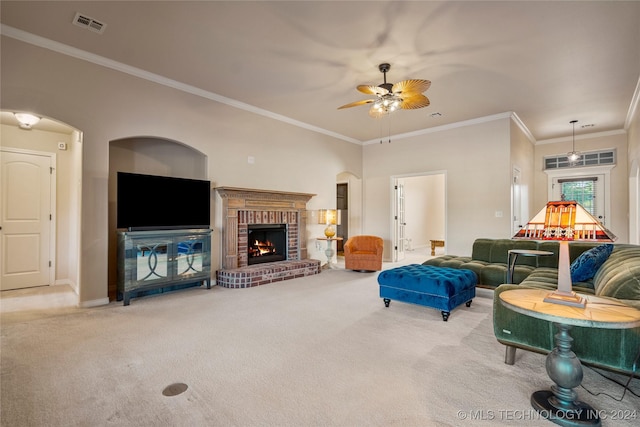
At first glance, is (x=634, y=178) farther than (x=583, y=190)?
No

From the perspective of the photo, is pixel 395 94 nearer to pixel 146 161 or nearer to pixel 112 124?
pixel 112 124

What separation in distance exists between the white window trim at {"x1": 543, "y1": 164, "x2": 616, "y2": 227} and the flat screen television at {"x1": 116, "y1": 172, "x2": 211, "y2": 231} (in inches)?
334

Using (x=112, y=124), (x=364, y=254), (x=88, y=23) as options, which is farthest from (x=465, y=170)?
(x=88, y=23)

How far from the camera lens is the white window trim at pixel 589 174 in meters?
7.36

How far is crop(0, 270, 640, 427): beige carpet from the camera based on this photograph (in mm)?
1787

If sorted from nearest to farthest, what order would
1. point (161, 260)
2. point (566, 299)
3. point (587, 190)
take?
1. point (566, 299)
2. point (161, 260)
3. point (587, 190)

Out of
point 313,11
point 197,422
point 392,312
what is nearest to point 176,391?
point 197,422

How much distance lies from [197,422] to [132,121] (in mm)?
3975

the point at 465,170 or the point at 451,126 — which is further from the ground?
the point at 451,126

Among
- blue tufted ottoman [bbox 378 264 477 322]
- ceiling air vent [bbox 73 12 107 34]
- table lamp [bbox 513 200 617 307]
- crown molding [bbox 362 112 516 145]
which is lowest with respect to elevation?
blue tufted ottoman [bbox 378 264 477 322]

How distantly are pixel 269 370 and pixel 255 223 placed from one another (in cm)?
357

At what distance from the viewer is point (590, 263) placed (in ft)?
Answer: 9.70

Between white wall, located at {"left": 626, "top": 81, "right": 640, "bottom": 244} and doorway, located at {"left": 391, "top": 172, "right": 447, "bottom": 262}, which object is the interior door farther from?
doorway, located at {"left": 391, "top": 172, "right": 447, "bottom": 262}

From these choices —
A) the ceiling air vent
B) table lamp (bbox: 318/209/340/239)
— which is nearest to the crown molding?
table lamp (bbox: 318/209/340/239)
